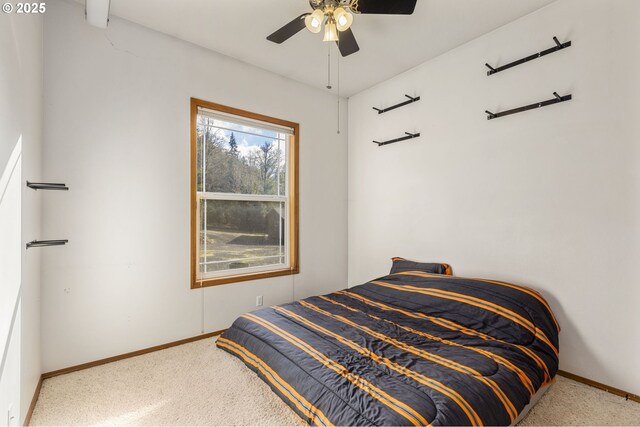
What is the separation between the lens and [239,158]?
336 cm

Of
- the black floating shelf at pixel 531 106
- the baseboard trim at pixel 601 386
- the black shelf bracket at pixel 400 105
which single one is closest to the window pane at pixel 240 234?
the black shelf bracket at pixel 400 105

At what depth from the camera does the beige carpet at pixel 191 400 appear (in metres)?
1.79

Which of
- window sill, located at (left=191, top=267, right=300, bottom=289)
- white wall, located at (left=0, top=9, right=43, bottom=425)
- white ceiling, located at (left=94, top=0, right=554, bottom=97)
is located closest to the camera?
white wall, located at (left=0, top=9, right=43, bottom=425)

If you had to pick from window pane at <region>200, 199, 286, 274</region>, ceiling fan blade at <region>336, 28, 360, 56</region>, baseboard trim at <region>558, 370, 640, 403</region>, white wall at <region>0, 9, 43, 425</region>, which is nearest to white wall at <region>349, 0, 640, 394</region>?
baseboard trim at <region>558, 370, 640, 403</region>

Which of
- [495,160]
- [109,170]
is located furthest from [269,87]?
[495,160]

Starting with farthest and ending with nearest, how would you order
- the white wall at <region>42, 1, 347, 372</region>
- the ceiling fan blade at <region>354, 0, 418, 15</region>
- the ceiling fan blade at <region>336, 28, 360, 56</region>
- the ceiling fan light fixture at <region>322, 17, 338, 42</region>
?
1. the white wall at <region>42, 1, 347, 372</region>
2. the ceiling fan blade at <region>336, 28, 360, 56</region>
3. the ceiling fan light fixture at <region>322, 17, 338, 42</region>
4. the ceiling fan blade at <region>354, 0, 418, 15</region>

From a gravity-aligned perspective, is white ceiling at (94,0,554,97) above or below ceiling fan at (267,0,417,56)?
above

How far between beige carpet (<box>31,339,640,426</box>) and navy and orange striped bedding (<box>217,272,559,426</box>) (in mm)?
163

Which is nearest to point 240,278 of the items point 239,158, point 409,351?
point 239,158

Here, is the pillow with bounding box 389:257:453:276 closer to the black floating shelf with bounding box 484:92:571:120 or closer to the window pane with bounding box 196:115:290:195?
the black floating shelf with bounding box 484:92:571:120

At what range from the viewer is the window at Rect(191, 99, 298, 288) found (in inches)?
120

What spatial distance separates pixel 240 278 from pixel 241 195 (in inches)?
34.5

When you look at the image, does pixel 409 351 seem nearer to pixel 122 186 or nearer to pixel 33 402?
pixel 33 402

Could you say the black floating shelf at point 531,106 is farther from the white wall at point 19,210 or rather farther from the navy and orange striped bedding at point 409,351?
the white wall at point 19,210
